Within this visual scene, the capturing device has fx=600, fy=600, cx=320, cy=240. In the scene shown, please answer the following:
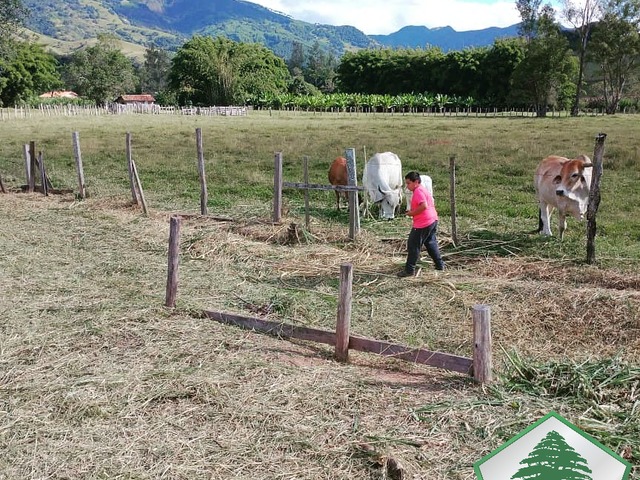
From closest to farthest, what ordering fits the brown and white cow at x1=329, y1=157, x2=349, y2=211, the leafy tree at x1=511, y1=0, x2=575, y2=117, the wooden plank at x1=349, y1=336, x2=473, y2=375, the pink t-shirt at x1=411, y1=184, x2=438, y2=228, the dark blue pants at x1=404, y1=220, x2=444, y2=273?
the wooden plank at x1=349, y1=336, x2=473, y2=375
the pink t-shirt at x1=411, y1=184, x2=438, y2=228
the dark blue pants at x1=404, y1=220, x2=444, y2=273
the brown and white cow at x1=329, y1=157, x2=349, y2=211
the leafy tree at x1=511, y1=0, x2=575, y2=117

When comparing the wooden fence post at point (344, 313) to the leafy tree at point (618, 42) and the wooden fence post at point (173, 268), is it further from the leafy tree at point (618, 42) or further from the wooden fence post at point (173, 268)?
the leafy tree at point (618, 42)

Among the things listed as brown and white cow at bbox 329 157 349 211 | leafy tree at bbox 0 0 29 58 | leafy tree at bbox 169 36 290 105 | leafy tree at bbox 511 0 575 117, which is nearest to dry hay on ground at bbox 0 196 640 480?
brown and white cow at bbox 329 157 349 211

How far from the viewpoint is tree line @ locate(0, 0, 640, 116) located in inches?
2328

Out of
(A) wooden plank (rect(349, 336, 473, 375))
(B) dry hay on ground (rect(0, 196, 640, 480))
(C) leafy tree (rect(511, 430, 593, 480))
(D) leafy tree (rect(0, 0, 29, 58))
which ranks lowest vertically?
(B) dry hay on ground (rect(0, 196, 640, 480))

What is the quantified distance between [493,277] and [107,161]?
15437 mm

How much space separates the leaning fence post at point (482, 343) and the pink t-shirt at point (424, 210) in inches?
134

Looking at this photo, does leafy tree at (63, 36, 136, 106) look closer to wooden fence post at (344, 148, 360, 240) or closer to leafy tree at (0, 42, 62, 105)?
leafy tree at (0, 42, 62, 105)

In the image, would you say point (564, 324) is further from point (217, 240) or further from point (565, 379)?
point (217, 240)

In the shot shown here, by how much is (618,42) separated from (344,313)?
6441 centimetres

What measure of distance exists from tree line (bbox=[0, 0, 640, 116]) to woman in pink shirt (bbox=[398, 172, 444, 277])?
52708 mm

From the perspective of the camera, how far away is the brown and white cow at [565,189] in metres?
9.59

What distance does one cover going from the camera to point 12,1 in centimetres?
2022

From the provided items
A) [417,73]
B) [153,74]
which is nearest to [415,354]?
[417,73]

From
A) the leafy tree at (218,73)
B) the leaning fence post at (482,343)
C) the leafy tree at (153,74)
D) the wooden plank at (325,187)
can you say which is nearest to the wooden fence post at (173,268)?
the leaning fence post at (482,343)
